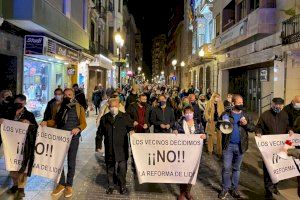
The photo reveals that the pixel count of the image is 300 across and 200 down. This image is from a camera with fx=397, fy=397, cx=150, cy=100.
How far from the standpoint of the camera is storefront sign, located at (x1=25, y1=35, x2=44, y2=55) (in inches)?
625

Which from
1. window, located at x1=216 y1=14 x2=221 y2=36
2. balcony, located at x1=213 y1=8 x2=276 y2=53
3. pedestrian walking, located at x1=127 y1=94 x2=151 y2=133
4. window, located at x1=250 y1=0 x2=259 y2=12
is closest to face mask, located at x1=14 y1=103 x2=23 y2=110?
pedestrian walking, located at x1=127 y1=94 x2=151 y2=133

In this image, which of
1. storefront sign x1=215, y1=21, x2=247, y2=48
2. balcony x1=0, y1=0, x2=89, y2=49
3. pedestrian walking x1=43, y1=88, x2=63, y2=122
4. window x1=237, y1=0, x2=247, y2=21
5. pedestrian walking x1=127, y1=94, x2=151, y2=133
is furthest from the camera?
window x1=237, y1=0, x2=247, y2=21

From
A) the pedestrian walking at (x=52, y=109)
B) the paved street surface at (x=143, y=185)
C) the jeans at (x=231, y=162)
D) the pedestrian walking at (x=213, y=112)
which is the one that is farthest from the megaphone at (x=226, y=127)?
the pedestrian walking at (x=213, y=112)

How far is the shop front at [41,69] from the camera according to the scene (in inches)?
629

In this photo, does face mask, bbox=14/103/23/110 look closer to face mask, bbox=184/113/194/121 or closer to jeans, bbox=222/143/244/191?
face mask, bbox=184/113/194/121

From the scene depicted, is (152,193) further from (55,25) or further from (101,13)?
(101,13)

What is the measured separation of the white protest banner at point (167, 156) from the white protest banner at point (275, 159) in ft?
4.06

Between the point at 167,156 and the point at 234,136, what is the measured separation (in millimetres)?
1260

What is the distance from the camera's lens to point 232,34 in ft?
83.9

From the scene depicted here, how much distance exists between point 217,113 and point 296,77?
7899mm

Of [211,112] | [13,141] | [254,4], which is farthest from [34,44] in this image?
[254,4]

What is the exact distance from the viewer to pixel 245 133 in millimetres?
7246

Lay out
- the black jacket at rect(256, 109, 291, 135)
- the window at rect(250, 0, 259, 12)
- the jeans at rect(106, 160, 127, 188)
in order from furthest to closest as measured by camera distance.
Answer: the window at rect(250, 0, 259, 12)
the black jacket at rect(256, 109, 291, 135)
the jeans at rect(106, 160, 127, 188)

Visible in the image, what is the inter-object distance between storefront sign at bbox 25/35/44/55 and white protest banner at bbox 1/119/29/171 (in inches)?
364
